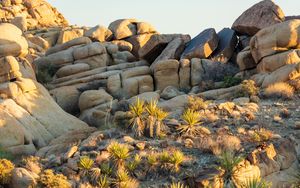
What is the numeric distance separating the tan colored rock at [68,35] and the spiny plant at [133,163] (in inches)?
1547

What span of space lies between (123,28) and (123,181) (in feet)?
104

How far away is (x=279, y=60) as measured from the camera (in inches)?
1277

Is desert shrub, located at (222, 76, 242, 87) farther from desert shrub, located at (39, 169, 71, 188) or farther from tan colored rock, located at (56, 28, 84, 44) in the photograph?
tan colored rock, located at (56, 28, 84, 44)

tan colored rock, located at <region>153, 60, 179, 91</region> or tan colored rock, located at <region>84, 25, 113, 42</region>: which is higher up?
tan colored rock, located at <region>84, 25, 113, 42</region>

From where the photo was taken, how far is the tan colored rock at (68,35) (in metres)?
57.4

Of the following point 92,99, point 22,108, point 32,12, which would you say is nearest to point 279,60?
point 92,99

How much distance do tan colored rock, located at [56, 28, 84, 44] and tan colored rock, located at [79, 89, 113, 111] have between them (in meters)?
24.1

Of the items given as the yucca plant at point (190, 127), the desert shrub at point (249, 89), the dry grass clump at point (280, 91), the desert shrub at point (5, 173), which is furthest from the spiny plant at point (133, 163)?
the dry grass clump at point (280, 91)

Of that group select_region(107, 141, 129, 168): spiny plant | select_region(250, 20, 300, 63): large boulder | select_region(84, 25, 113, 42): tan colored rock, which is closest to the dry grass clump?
select_region(250, 20, 300, 63): large boulder

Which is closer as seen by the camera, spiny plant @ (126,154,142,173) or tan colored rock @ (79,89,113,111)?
spiny plant @ (126,154,142,173)

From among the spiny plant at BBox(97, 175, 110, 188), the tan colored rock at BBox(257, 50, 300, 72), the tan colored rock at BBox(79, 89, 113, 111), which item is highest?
the tan colored rock at BBox(257, 50, 300, 72)

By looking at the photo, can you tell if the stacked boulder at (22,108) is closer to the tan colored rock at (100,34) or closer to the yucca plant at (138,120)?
the yucca plant at (138,120)

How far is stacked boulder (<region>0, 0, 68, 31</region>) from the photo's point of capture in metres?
71.0

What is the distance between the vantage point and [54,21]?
7975 cm
